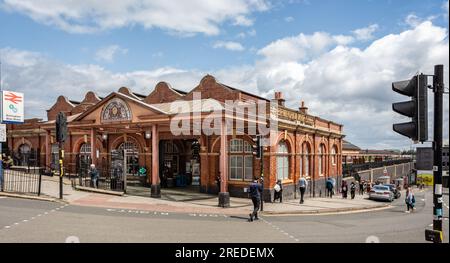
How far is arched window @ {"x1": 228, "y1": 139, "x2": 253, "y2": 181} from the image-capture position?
2112 centimetres

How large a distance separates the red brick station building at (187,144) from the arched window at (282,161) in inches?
1.2

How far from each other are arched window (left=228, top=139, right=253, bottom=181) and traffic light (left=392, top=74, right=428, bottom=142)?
15.4 meters

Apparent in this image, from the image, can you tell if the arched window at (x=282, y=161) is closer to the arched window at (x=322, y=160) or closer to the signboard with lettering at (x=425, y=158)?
the arched window at (x=322, y=160)

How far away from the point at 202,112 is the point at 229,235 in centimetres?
754

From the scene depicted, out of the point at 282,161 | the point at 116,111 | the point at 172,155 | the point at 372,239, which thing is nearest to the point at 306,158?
Answer: the point at 282,161

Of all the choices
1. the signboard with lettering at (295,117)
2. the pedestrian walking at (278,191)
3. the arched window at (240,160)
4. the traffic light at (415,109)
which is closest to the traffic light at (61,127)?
the arched window at (240,160)

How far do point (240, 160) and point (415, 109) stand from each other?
16176 millimetres

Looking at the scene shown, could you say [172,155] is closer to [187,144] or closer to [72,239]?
[187,144]

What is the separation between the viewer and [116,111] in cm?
2025

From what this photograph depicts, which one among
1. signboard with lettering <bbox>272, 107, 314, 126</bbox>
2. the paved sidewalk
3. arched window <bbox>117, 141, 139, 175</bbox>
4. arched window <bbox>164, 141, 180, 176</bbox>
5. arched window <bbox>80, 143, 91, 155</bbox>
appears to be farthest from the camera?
arched window <bbox>80, 143, 91, 155</bbox>

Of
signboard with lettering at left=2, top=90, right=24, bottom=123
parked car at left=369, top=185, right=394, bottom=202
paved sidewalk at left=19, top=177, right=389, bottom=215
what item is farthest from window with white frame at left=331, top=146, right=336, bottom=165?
signboard with lettering at left=2, top=90, right=24, bottom=123

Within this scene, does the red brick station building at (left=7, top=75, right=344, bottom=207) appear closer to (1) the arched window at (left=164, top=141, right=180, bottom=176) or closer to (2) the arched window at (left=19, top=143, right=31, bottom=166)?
(1) the arched window at (left=164, top=141, right=180, bottom=176)
